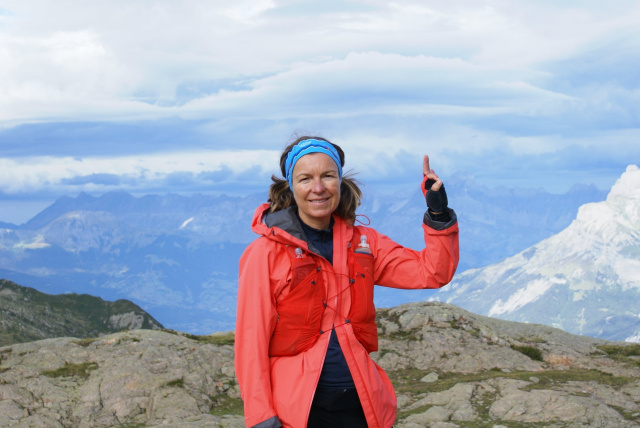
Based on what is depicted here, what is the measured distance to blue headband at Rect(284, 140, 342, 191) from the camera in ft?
21.6

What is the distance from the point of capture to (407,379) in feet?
58.0

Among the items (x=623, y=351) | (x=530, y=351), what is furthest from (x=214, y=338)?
(x=623, y=351)

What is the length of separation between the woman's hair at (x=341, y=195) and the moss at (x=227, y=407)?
9397mm

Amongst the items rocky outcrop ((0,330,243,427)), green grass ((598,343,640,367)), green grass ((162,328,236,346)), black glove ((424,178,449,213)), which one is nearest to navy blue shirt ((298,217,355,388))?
black glove ((424,178,449,213))

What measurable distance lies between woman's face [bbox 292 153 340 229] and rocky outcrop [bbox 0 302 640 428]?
7820mm

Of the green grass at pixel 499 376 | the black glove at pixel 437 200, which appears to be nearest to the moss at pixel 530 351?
the green grass at pixel 499 376

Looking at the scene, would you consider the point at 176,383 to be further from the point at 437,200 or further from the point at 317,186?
the point at 437,200

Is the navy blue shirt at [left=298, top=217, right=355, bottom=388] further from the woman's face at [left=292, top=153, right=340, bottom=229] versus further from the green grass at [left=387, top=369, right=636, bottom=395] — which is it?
the green grass at [left=387, top=369, right=636, bottom=395]

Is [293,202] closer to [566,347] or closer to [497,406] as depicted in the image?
[497,406]

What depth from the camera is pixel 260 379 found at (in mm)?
6102

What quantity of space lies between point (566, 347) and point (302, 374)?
1718cm

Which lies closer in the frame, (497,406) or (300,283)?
(300,283)

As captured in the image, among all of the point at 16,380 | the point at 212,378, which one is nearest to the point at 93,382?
the point at 16,380

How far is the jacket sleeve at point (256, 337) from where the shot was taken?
6027 mm
